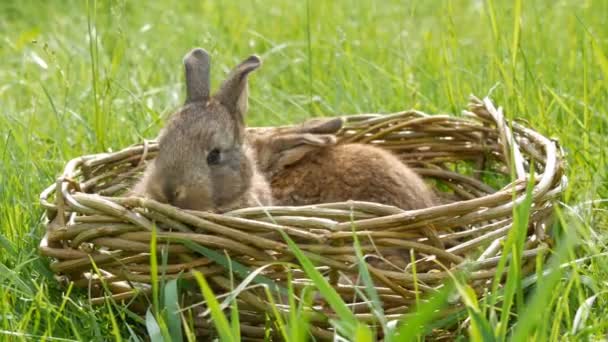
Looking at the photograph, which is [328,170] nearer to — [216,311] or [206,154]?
[206,154]

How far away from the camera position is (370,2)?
6281 millimetres

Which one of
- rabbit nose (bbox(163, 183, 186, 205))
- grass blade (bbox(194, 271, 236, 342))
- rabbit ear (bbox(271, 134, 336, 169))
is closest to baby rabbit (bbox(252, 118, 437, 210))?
rabbit ear (bbox(271, 134, 336, 169))

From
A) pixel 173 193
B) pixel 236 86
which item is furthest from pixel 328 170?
pixel 173 193

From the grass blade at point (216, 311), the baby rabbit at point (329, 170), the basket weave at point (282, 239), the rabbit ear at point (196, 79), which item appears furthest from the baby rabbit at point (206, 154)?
the grass blade at point (216, 311)

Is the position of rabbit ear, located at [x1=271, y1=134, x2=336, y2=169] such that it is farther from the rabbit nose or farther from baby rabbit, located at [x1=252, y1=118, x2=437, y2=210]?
the rabbit nose

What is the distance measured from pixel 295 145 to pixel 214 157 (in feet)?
1.77

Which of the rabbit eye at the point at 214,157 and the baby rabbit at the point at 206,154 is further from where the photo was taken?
the rabbit eye at the point at 214,157

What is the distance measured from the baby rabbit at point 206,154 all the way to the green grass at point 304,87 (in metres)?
0.41

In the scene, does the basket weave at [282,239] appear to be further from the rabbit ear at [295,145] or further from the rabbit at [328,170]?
the rabbit ear at [295,145]

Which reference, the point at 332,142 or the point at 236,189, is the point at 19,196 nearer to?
the point at 236,189

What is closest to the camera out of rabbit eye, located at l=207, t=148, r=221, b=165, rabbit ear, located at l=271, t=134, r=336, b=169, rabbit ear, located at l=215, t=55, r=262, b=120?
rabbit eye, located at l=207, t=148, r=221, b=165

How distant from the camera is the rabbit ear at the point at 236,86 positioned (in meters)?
3.92

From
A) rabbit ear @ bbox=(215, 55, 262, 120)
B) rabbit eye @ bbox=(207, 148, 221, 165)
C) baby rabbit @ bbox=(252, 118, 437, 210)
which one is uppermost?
rabbit ear @ bbox=(215, 55, 262, 120)

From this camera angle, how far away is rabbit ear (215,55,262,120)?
392 cm
